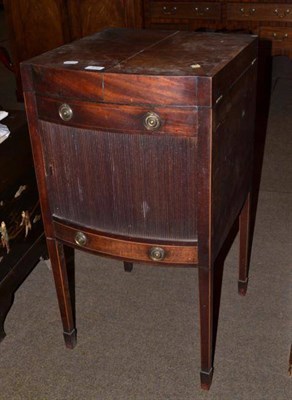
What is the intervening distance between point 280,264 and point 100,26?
101 inches

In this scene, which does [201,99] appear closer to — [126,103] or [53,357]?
[126,103]

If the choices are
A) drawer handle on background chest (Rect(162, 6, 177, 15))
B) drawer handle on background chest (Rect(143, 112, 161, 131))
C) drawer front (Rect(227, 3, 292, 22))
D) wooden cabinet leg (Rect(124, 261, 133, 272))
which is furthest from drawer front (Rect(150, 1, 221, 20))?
drawer handle on background chest (Rect(143, 112, 161, 131))

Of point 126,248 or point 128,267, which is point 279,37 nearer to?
point 128,267

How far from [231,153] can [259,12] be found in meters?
2.46

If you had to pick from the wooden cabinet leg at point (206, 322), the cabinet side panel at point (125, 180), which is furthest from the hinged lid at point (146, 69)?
the wooden cabinet leg at point (206, 322)

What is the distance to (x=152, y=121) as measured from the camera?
1387mm

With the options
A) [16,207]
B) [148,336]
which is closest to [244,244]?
[148,336]

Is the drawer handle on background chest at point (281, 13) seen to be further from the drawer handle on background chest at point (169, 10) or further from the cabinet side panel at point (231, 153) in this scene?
the cabinet side panel at point (231, 153)

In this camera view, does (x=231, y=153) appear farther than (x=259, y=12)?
No

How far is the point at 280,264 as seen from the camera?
8.02 ft

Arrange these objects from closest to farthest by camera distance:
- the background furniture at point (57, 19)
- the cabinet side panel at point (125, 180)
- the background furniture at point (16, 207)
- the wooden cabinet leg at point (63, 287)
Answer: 1. the cabinet side panel at point (125, 180)
2. the wooden cabinet leg at point (63, 287)
3. the background furniture at point (16, 207)
4. the background furniture at point (57, 19)

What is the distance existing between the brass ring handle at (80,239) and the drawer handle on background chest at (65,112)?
0.37m

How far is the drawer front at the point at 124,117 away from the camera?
1374 mm

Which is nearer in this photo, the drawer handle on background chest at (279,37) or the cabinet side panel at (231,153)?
the cabinet side panel at (231,153)
